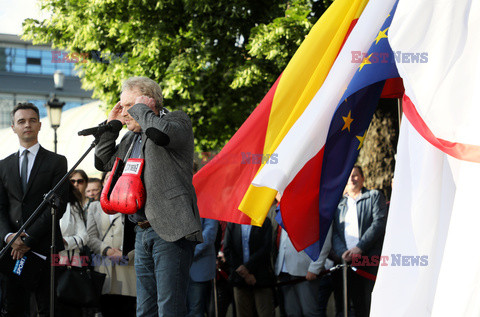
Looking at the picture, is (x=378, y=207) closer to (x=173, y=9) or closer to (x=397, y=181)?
(x=397, y=181)

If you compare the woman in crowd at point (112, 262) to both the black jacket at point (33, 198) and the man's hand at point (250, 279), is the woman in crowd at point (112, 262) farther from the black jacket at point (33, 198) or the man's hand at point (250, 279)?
the black jacket at point (33, 198)

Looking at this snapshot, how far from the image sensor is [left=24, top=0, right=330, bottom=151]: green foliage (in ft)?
40.5

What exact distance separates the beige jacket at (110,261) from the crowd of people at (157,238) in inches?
0.5

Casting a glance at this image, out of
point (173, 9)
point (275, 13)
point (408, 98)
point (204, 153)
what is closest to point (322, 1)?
point (275, 13)

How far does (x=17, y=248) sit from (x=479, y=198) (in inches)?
178

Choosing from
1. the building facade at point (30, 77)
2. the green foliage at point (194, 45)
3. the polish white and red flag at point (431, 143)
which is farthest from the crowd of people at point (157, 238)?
the building facade at point (30, 77)

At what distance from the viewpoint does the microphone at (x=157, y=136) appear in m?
4.41

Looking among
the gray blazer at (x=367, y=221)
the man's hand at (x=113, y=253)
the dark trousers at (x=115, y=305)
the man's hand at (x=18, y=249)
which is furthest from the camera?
the dark trousers at (x=115, y=305)

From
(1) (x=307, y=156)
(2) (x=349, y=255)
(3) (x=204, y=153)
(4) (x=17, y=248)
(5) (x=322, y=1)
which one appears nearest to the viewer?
(1) (x=307, y=156)

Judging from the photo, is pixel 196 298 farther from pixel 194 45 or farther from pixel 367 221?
pixel 194 45

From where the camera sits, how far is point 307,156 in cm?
451

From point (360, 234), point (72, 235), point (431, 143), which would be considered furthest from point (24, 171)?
point (431, 143)

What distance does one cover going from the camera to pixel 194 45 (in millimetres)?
13250

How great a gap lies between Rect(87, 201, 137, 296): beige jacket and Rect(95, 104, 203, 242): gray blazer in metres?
4.01
